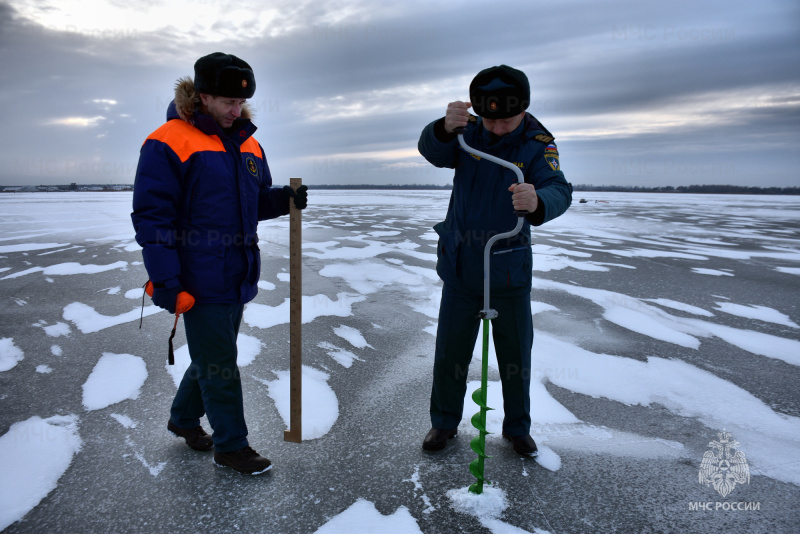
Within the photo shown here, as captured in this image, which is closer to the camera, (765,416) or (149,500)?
(149,500)

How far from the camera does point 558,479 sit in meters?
2.35

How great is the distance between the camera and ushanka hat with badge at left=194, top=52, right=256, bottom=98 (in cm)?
214

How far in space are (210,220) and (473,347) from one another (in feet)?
4.84

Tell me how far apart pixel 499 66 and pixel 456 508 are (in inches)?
80.0

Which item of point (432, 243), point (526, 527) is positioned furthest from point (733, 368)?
point (432, 243)

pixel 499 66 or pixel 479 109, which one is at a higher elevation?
pixel 499 66

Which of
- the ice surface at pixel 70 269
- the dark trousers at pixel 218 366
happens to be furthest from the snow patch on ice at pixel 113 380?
the ice surface at pixel 70 269

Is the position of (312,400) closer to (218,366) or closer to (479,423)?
(218,366)

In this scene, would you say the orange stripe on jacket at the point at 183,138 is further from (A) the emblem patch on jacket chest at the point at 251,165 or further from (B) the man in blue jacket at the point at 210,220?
(A) the emblem patch on jacket chest at the point at 251,165

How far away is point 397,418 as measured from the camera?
2934 mm

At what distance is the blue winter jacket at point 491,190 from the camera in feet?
7.77

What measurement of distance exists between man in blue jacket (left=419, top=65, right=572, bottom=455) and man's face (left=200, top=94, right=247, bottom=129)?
0.91 m

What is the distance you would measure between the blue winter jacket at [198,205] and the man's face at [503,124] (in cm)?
118

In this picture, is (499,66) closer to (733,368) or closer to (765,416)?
(765,416)
